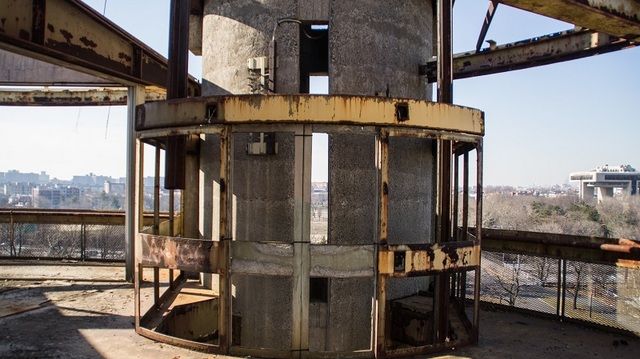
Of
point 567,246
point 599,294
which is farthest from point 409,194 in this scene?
point 599,294

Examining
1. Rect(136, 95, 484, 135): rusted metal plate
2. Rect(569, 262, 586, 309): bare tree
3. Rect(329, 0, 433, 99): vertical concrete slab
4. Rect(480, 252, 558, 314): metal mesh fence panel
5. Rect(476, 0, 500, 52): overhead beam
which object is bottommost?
Rect(480, 252, 558, 314): metal mesh fence panel

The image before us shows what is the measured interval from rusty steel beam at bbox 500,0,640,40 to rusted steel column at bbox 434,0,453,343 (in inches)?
63.6

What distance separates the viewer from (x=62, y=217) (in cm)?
1404

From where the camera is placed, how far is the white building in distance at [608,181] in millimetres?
152875

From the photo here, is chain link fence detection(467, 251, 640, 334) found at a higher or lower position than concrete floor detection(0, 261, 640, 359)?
higher

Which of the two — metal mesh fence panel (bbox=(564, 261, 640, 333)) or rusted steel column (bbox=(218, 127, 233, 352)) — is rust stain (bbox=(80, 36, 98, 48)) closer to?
rusted steel column (bbox=(218, 127, 233, 352))

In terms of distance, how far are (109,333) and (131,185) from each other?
4.87 m

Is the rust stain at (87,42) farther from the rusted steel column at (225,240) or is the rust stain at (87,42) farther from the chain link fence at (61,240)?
the chain link fence at (61,240)

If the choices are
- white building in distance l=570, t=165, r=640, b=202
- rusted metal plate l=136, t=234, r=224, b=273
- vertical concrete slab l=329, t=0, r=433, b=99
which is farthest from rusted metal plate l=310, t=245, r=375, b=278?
white building in distance l=570, t=165, r=640, b=202

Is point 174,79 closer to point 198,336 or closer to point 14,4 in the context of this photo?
point 14,4

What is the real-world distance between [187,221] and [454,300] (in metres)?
6.19

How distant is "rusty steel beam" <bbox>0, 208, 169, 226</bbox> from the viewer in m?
13.8

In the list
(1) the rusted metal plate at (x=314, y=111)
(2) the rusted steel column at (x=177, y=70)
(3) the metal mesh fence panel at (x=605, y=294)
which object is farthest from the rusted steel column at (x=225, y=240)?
(3) the metal mesh fence panel at (x=605, y=294)

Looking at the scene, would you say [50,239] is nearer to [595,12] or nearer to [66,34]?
[66,34]
